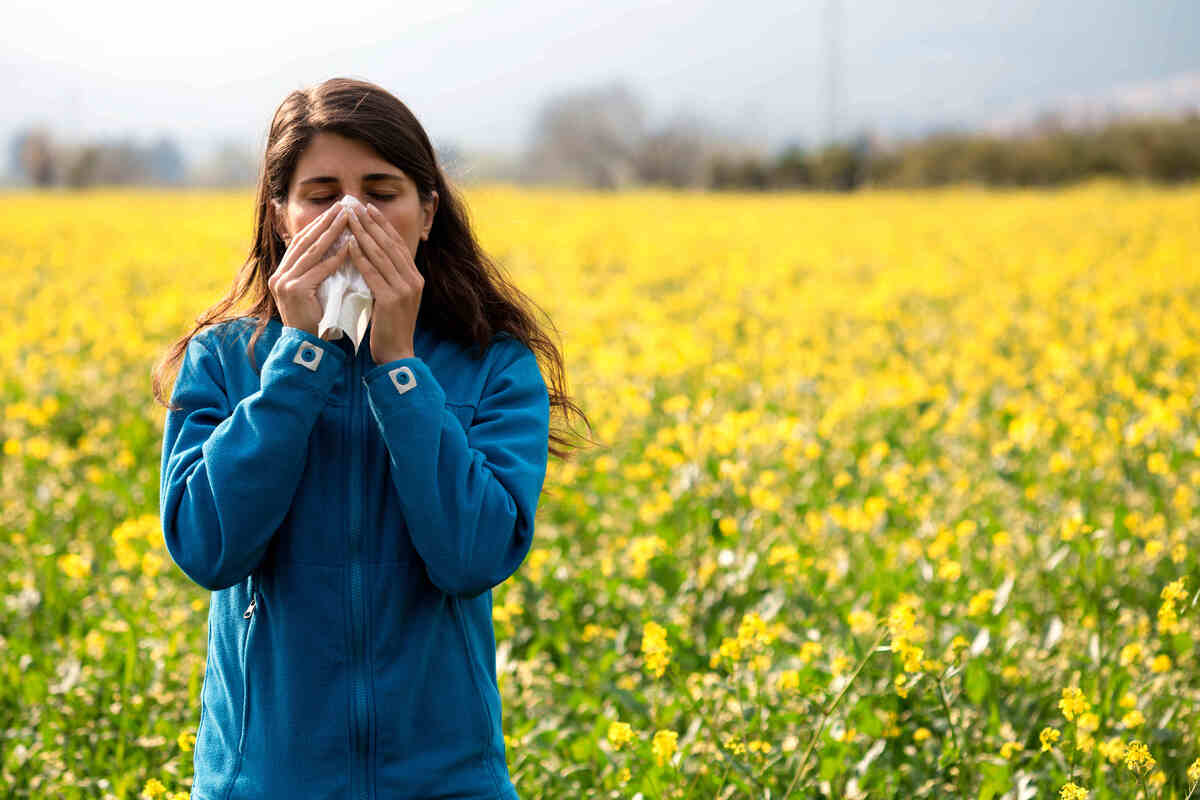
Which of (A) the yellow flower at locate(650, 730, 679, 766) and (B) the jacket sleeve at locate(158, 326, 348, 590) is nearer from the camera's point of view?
(B) the jacket sleeve at locate(158, 326, 348, 590)

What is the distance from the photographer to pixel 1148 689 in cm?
267

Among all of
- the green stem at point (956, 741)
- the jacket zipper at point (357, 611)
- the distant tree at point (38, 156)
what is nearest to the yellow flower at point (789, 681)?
the green stem at point (956, 741)

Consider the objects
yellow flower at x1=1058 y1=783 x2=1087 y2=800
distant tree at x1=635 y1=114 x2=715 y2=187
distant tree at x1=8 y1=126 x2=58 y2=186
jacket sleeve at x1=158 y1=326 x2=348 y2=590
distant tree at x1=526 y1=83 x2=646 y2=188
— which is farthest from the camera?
distant tree at x1=526 y1=83 x2=646 y2=188

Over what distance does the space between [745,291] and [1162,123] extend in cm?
2605

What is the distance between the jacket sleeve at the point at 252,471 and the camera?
4.70 feet

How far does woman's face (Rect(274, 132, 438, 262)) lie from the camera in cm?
159

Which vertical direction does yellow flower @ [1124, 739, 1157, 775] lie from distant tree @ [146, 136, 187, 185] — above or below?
below

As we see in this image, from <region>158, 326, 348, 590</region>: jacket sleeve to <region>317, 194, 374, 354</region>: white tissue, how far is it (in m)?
0.03

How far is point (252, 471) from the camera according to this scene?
4.70 feet

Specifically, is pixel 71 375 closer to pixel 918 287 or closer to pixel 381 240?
pixel 381 240

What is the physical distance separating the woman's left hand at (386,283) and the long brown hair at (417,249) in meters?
0.18

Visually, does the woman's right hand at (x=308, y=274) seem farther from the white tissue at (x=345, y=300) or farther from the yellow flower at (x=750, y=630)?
the yellow flower at (x=750, y=630)

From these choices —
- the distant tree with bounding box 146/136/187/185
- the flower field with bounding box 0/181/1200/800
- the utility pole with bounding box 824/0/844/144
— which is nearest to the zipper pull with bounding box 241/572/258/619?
→ the flower field with bounding box 0/181/1200/800

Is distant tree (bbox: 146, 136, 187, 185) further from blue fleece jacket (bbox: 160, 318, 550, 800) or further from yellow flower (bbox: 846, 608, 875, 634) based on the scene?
blue fleece jacket (bbox: 160, 318, 550, 800)
